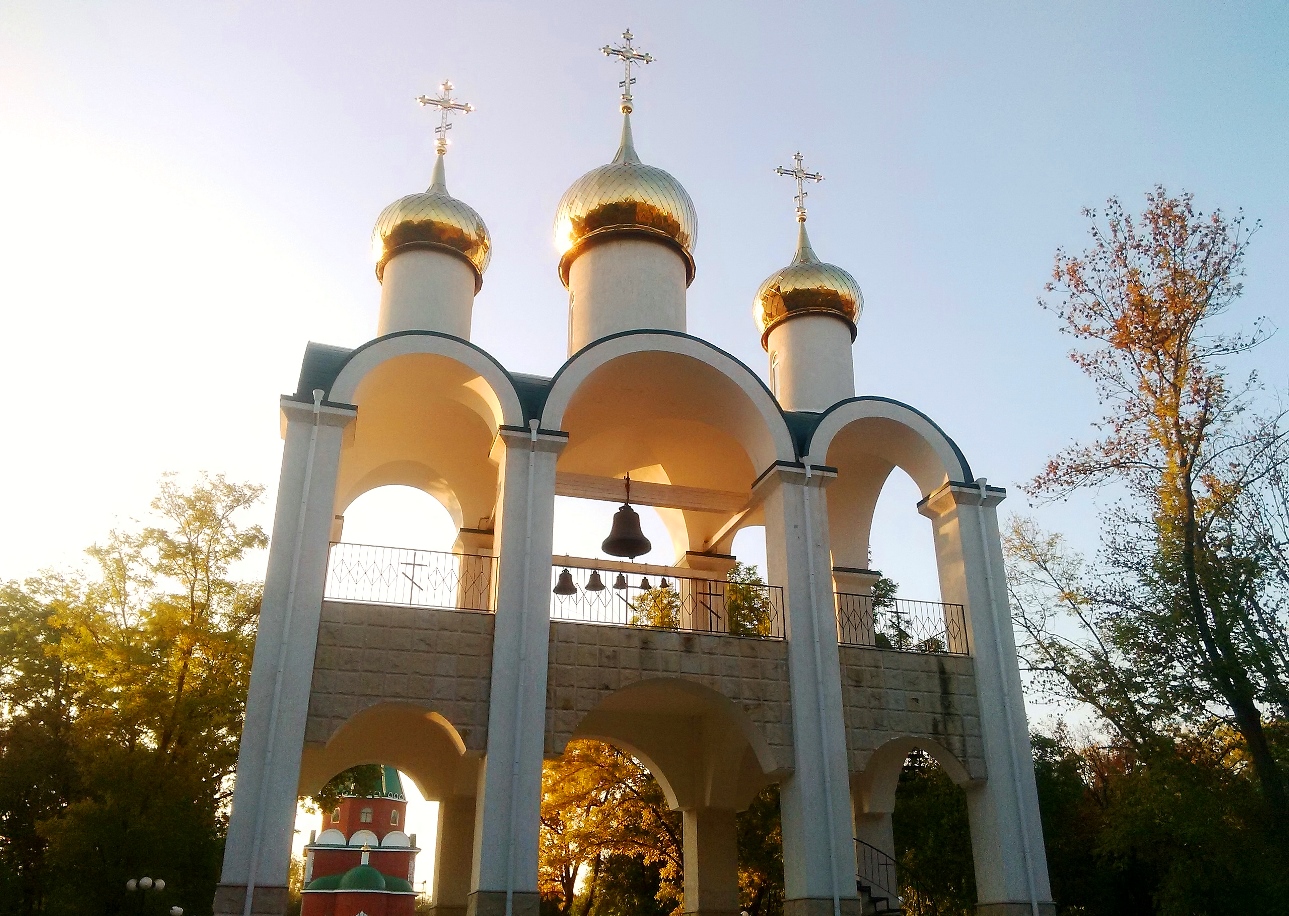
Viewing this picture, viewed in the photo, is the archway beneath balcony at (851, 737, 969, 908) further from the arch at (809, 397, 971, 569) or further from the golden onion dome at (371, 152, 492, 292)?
the golden onion dome at (371, 152, 492, 292)

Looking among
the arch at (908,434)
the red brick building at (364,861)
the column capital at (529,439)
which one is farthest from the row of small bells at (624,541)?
the red brick building at (364,861)

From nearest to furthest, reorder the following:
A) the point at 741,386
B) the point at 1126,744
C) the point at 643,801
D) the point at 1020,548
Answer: the point at 741,386, the point at 1126,744, the point at 1020,548, the point at 643,801

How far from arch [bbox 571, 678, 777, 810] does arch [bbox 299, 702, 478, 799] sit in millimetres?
1542

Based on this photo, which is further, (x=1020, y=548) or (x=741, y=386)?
(x=1020, y=548)

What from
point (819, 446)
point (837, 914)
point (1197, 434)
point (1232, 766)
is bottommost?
point (837, 914)

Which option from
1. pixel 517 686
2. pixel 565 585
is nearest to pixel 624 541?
pixel 565 585

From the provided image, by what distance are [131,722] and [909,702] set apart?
41.4ft

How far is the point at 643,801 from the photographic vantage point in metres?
19.9

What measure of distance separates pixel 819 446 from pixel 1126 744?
29.2 ft

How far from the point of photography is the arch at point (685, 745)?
1255 centimetres

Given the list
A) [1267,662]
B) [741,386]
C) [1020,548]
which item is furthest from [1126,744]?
[741,386]

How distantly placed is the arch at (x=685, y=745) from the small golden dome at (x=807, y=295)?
228 inches

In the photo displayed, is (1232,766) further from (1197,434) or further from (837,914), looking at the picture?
(837,914)

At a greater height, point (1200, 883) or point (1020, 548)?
point (1020, 548)
